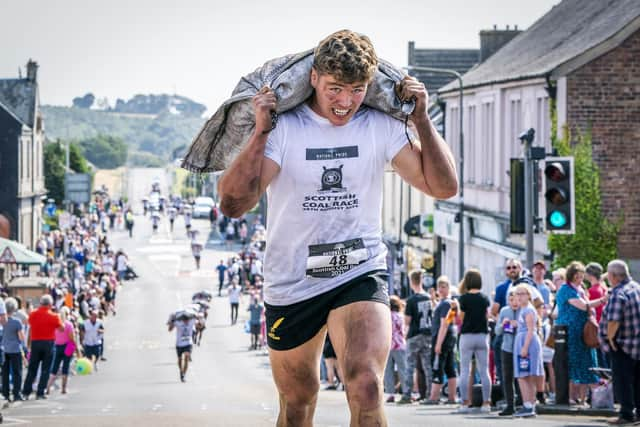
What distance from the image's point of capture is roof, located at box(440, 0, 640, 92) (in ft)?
100

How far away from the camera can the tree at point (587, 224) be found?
30.2 meters

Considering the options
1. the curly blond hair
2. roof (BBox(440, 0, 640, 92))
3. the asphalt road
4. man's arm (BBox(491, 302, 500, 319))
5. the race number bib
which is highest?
roof (BBox(440, 0, 640, 92))

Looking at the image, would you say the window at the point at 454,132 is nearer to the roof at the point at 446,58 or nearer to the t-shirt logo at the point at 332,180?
the roof at the point at 446,58

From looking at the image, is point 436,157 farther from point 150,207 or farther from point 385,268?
point 150,207

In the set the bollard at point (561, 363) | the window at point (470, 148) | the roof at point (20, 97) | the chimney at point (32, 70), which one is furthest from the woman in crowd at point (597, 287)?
the chimney at point (32, 70)

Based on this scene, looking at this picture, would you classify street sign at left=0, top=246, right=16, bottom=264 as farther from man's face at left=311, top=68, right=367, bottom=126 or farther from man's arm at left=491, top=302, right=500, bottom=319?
man's face at left=311, top=68, right=367, bottom=126

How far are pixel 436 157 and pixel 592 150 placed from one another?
81.5 feet

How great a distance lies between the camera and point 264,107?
6.47 metres

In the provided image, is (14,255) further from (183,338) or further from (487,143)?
(487,143)

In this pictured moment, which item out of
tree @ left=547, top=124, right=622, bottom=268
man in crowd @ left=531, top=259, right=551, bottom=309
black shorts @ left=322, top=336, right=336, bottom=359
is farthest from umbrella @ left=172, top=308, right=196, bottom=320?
man in crowd @ left=531, top=259, right=551, bottom=309

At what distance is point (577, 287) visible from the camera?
610 inches

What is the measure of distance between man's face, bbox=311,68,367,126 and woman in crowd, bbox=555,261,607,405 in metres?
9.28

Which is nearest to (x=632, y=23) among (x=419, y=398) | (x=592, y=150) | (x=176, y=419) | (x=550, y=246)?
(x=592, y=150)

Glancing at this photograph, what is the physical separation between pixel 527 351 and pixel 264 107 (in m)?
9.20
